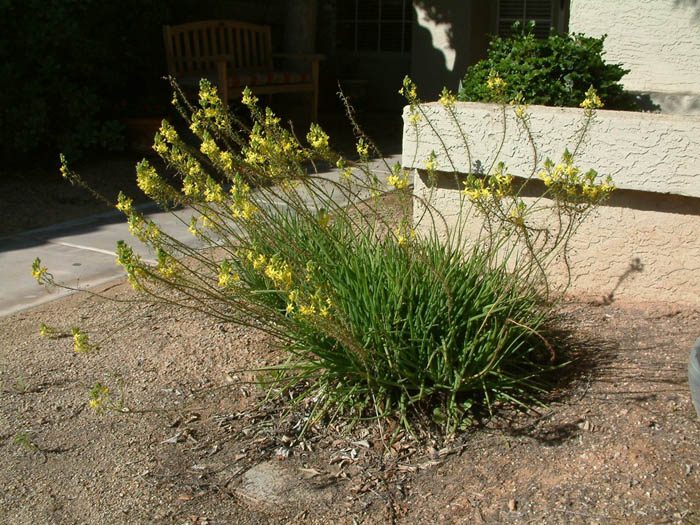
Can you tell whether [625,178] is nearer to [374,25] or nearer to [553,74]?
[553,74]

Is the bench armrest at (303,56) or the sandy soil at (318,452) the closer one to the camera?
the sandy soil at (318,452)

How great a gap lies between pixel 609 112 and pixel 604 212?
1.73ft

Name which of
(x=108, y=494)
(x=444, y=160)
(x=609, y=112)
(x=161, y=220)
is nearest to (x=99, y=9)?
(x=161, y=220)

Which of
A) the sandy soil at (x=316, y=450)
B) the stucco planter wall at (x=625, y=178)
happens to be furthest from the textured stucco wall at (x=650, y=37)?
the sandy soil at (x=316, y=450)

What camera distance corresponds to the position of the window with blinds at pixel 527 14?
1145 cm

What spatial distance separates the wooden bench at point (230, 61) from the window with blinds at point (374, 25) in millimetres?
2778

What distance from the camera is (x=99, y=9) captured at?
8.02 metres

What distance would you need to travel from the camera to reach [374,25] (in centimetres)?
1301

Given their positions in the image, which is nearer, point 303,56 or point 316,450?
point 316,450

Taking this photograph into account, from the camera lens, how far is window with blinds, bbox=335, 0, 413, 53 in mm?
12812

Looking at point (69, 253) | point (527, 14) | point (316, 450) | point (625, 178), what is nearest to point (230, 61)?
point (69, 253)

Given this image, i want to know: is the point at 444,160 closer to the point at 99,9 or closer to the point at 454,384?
the point at 454,384

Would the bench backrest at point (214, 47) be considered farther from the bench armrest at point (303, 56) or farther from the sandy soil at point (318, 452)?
the sandy soil at point (318, 452)

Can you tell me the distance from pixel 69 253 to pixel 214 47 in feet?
15.7
